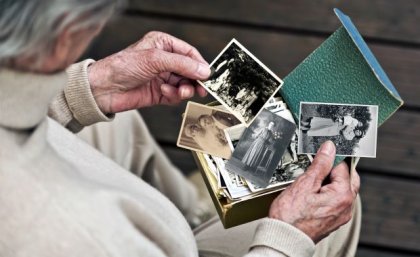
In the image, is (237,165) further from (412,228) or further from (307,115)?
(412,228)

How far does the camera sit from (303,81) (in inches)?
39.3

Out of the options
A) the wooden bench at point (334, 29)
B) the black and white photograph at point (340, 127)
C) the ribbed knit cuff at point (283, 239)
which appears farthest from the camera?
the wooden bench at point (334, 29)

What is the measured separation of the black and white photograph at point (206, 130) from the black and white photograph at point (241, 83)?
0.03 meters

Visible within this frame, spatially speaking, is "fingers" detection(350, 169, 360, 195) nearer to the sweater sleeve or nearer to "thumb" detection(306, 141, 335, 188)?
"thumb" detection(306, 141, 335, 188)

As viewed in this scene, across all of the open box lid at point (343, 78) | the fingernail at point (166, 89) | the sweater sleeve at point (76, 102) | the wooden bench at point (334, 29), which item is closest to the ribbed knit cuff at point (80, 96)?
the sweater sleeve at point (76, 102)

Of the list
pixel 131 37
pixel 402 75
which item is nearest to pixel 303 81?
pixel 402 75

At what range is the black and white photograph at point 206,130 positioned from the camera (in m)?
0.99

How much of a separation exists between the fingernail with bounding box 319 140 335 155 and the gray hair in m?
0.45

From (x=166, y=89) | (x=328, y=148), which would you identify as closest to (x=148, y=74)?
(x=166, y=89)

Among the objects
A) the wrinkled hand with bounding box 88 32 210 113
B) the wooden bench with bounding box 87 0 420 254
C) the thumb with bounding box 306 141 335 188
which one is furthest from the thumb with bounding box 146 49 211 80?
the wooden bench with bounding box 87 0 420 254

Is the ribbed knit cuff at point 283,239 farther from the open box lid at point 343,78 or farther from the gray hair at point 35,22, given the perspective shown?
the gray hair at point 35,22

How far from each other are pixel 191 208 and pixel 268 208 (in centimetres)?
48

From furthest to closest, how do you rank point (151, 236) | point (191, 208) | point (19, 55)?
point (191, 208) < point (151, 236) < point (19, 55)

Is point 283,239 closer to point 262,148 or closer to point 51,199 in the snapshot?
point 262,148
